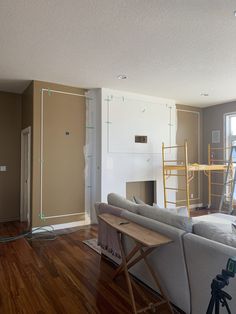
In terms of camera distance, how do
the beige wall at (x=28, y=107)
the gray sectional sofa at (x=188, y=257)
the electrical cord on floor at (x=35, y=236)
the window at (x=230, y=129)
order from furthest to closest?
the window at (x=230, y=129) → the beige wall at (x=28, y=107) → the electrical cord on floor at (x=35, y=236) → the gray sectional sofa at (x=188, y=257)

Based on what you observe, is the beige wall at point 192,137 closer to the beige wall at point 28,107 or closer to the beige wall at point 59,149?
the beige wall at point 59,149

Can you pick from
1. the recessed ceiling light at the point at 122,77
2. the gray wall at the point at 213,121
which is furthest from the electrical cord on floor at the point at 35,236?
the gray wall at the point at 213,121

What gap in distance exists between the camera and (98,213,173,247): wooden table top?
1.89 meters

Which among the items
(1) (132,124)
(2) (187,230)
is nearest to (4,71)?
(1) (132,124)

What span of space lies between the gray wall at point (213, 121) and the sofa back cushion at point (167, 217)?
4.30 meters

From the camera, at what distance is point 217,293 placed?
4.02 ft

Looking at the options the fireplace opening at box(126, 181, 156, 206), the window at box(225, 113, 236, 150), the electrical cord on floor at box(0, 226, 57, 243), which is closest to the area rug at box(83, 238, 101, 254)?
the electrical cord on floor at box(0, 226, 57, 243)

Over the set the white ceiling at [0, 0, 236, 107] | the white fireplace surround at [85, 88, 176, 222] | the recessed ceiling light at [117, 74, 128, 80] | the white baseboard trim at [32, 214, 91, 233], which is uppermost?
the recessed ceiling light at [117, 74, 128, 80]

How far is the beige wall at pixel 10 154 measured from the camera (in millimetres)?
4957

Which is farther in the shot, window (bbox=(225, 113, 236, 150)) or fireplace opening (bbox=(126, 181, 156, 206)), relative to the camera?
window (bbox=(225, 113, 236, 150))

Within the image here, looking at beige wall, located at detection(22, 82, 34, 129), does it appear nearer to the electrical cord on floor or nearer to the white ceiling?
the white ceiling

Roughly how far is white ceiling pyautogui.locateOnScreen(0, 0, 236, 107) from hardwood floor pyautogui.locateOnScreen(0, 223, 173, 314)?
9.02ft

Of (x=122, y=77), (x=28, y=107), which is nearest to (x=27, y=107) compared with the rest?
(x=28, y=107)

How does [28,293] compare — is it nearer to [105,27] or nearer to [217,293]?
[217,293]
